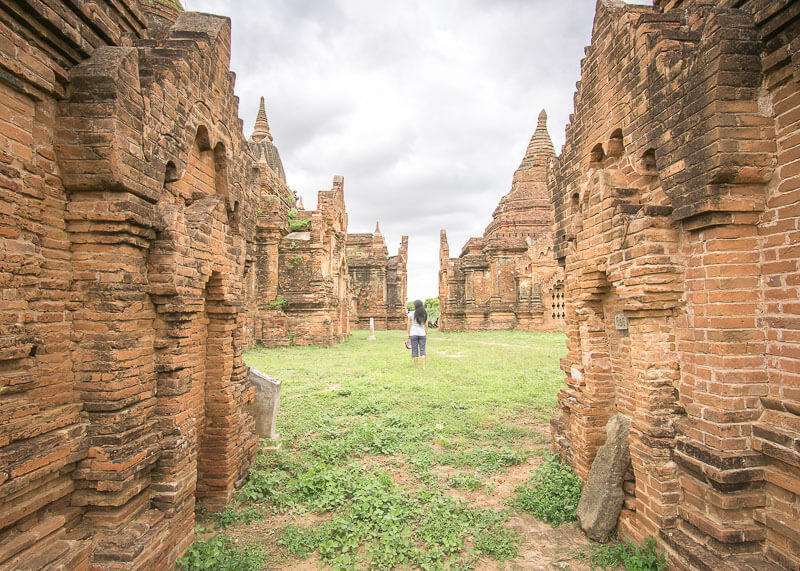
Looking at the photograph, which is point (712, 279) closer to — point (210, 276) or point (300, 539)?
point (300, 539)

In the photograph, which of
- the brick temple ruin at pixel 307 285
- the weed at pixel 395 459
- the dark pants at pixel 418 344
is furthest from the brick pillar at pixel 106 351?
the brick temple ruin at pixel 307 285

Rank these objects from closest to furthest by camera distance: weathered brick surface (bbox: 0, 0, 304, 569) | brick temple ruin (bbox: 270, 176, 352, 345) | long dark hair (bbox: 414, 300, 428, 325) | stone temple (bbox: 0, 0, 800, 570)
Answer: weathered brick surface (bbox: 0, 0, 304, 569), stone temple (bbox: 0, 0, 800, 570), long dark hair (bbox: 414, 300, 428, 325), brick temple ruin (bbox: 270, 176, 352, 345)

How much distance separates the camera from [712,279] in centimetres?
284

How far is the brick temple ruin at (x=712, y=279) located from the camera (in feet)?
8.58


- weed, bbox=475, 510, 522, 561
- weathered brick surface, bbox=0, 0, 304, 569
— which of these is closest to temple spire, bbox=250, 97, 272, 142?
weathered brick surface, bbox=0, 0, 304, 569

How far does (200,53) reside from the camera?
13.4 ft

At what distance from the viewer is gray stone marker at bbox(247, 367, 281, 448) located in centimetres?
565

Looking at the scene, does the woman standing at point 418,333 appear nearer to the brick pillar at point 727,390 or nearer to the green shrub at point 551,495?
the green shrub at point 551,495

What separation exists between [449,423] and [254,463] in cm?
305

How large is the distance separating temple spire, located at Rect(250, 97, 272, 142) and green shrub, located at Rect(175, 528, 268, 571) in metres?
28.2

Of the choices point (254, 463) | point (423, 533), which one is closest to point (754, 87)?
point (423, 533)

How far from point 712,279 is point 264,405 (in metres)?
5.34

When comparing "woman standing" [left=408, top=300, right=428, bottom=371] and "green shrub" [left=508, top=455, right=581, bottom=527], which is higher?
"woman standing" [left=408, top=300, right=428, bottom=371]

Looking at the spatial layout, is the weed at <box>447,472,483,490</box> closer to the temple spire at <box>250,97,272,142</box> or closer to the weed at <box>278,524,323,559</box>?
the weed at <box>278,524,323,559</box>
